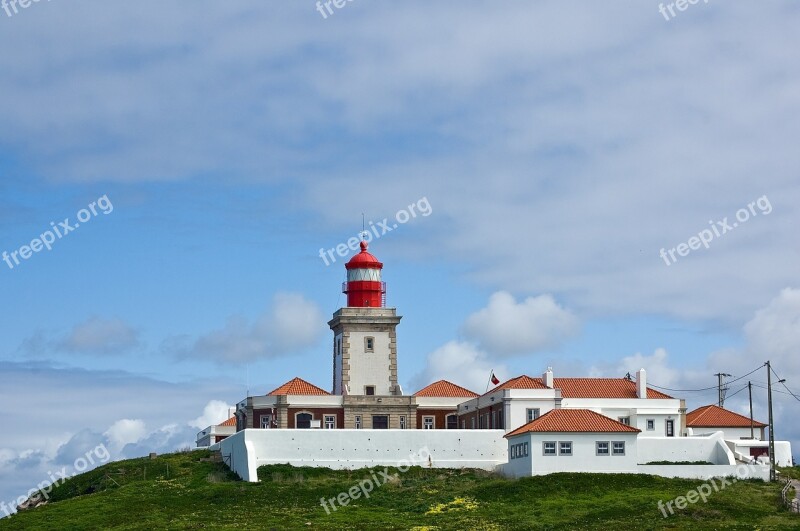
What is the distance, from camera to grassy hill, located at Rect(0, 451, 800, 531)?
5869 cm

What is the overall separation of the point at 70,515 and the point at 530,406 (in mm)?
→ 26528

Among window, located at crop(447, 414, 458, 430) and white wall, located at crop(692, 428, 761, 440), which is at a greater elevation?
window, located at crop(447, 414, 458, 430)

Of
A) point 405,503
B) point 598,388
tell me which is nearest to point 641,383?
point 598,388

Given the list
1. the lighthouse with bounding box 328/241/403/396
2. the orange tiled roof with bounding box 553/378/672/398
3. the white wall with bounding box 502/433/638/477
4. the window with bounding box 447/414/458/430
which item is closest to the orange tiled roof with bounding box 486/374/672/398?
the orange tiled roof with bounding box 553/378/672/398

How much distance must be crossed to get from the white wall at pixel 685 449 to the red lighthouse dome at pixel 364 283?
19663mm

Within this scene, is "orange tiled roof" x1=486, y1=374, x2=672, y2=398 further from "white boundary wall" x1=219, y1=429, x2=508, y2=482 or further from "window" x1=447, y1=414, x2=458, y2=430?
"white boundary wall" x1=219, y1=429, x2=508, y2=482

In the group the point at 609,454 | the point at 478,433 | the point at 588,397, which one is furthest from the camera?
the point at 588,397

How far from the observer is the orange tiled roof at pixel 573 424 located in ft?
225

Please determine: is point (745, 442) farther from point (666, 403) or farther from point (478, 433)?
point (478, 433)

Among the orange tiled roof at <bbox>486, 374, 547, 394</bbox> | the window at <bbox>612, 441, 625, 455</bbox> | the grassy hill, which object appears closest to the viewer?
the grassy hill

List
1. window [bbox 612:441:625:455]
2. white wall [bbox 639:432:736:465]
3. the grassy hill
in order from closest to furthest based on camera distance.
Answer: the grassy hill
window [bbox 612:441:625:455]
white wall [bbox 639:432:736:465]

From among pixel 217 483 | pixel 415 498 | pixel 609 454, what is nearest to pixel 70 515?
pixel 217 483

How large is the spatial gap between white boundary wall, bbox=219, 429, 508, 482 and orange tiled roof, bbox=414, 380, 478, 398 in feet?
32.9

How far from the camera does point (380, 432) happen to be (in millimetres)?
73062
